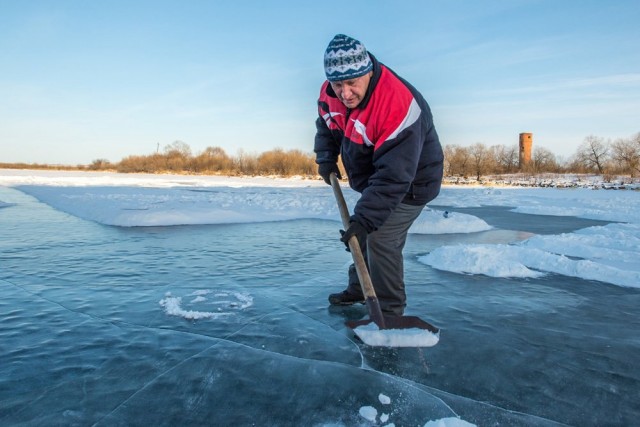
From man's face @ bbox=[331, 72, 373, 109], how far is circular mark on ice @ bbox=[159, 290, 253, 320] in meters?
1.47

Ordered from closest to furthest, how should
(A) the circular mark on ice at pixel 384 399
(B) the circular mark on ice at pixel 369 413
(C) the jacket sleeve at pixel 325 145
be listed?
(B) the circular mark on ice at pixel 369 413 < (A) the circular mark on ice at pixel 384 399 < (C) the jacket sleeve at pixel 325 145

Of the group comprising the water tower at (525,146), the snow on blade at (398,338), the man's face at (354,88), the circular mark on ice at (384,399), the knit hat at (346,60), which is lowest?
the circular mark on ice at (384,399)

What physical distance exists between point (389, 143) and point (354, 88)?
355 mm

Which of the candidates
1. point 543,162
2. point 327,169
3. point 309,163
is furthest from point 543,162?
point 327,169

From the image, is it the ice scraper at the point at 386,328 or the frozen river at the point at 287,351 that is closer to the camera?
the frozen river at the point at 287,351

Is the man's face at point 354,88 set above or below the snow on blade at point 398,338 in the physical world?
above

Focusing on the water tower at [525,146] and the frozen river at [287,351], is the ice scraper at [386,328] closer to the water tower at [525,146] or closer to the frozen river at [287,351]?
the frozen river at [287,351]

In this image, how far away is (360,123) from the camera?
7.65 feet

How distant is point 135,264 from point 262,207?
20.7 feet

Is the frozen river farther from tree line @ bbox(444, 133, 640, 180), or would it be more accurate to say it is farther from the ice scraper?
tree line @ bbox(444, 133, 640, 180)

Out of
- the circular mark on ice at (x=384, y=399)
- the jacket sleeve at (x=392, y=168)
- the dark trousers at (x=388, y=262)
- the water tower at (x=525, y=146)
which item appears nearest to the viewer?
the circular mark on ice at (x=384, y=399)

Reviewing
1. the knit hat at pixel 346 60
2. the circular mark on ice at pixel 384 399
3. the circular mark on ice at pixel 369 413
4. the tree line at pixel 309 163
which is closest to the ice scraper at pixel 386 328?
the circular mark on ice at pixel 384 399

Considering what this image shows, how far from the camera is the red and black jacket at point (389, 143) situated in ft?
7.27

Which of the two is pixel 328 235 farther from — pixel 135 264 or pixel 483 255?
pixel 135 264
